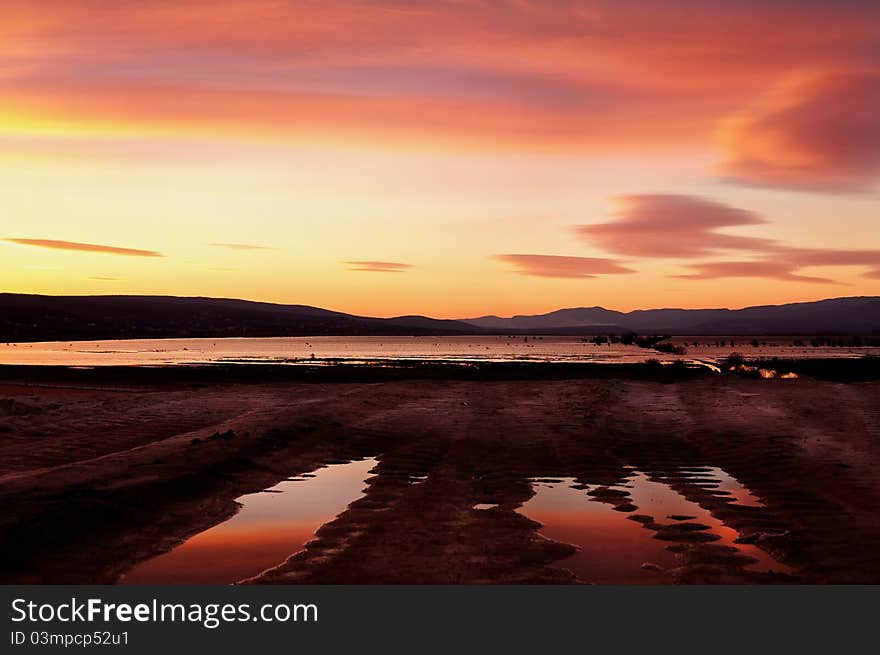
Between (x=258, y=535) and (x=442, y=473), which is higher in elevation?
(x=442, y=473)

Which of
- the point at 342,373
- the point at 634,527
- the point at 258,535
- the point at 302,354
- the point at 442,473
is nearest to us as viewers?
the point at 258,535

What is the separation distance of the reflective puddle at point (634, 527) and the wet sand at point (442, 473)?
133mm

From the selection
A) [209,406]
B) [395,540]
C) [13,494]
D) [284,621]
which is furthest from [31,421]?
[284,621]

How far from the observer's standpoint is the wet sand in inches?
460

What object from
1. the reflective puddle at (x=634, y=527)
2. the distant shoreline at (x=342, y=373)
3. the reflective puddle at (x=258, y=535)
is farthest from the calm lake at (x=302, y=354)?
the reflective puddle at (x=634, y=527)

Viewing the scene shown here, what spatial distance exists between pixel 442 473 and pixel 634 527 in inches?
241

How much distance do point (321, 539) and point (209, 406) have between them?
2120 centimetres

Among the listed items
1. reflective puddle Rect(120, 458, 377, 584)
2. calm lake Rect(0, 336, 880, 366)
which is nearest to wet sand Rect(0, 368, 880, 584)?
reflective puddle Rect(120, 458, 377, 584)

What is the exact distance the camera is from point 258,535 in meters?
13.6

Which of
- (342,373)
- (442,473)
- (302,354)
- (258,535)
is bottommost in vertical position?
(258,535)

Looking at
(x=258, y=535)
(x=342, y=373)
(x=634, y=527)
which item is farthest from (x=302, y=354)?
(x=634, y=527)

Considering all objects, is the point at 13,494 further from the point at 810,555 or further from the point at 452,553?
the point at 810,555

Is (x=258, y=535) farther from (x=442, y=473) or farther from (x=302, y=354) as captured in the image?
(x=302, y=354)

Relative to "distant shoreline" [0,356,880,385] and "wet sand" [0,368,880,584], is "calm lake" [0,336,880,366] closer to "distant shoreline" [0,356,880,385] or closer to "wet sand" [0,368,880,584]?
"distant shoreline" [0,356,880,385]
